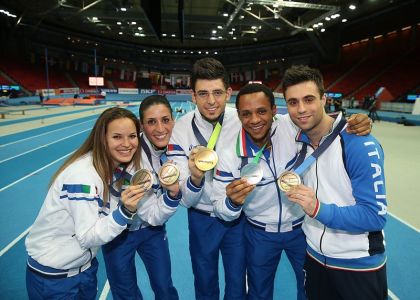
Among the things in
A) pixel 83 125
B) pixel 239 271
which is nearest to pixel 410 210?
pixel 239 271

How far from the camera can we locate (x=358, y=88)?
3034 centimetres

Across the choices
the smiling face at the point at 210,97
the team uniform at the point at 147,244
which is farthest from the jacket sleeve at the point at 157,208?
the smiling face at the point at 210,97

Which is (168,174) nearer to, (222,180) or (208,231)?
(222,180)

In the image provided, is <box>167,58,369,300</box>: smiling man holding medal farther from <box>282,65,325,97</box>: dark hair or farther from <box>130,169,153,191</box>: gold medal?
<box>282,65,325,97</box>: dark hair

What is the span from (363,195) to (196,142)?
4.76 feet

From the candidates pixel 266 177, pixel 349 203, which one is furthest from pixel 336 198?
pixel 266 177

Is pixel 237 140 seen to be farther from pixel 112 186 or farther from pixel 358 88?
pixel 358 88

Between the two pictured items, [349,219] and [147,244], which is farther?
[147,244]

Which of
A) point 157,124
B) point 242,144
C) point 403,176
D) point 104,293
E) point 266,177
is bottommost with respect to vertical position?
point 104,293

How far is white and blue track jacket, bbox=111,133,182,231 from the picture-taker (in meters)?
2.41

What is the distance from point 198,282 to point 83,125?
51.3 ft

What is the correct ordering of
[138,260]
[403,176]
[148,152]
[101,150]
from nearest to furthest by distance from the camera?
[101,150] < [148,152] < [138,260] < [403,176]

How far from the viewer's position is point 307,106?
205 cm

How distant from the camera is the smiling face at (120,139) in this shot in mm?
2254
